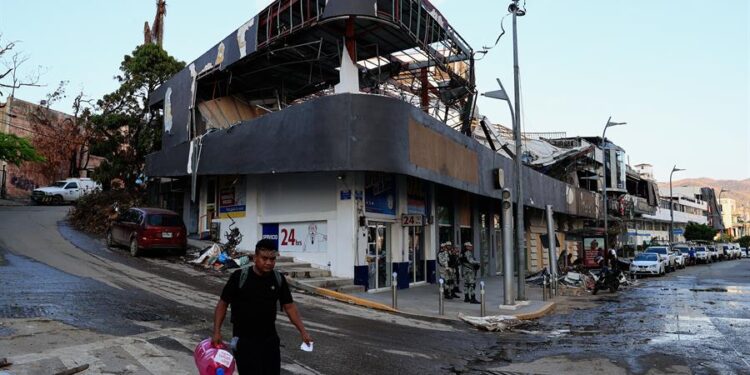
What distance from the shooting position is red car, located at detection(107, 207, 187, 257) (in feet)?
66.4

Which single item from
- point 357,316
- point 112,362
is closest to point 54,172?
point 357,316

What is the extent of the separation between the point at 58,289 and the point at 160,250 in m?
8.07

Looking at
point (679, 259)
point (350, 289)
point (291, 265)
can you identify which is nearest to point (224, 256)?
point (291, 265)

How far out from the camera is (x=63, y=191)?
38.6 meters

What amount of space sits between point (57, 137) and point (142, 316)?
39.6 metres

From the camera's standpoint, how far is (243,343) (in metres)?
4.60

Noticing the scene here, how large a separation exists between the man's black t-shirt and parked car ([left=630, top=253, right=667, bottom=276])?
108ft

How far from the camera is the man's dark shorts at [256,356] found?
455cm

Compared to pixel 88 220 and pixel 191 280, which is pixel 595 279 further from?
pixel 88 220

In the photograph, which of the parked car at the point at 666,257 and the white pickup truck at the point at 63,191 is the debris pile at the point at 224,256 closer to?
the white pickup truck at the point at 63,191

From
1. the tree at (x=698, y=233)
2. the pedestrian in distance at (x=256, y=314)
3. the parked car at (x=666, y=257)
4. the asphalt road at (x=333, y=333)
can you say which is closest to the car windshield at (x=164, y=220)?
the asphalt road at (x=333, y=333)

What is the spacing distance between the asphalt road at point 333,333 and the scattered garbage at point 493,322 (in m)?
0.32

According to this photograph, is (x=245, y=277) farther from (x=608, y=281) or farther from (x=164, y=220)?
(x=608, y=281)

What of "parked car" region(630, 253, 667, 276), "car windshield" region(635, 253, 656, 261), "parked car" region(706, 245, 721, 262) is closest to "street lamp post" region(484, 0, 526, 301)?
"parked car" region(630, 253, 667, 276)
